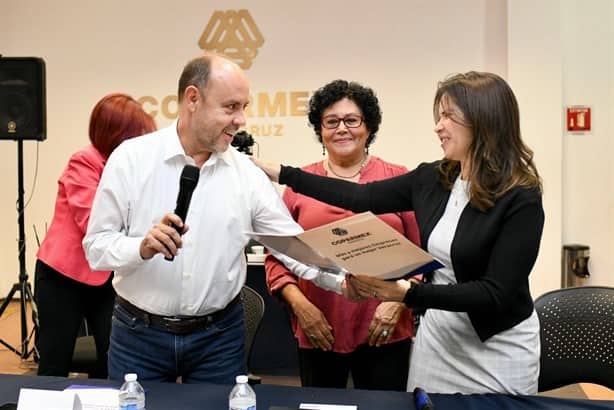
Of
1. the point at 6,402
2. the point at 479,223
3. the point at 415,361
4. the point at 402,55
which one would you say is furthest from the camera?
the point at 402,55

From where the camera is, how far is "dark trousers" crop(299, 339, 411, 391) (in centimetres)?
225

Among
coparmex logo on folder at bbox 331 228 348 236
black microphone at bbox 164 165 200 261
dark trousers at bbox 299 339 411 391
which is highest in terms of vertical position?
black microphone at bbox 164 165 200 261

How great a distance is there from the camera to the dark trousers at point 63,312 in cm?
283

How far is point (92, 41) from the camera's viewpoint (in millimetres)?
6367

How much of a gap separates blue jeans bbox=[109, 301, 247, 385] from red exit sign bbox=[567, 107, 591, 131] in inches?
174

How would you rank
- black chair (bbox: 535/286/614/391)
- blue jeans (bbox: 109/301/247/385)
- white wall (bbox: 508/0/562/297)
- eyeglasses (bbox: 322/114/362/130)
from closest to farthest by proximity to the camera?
blue jeans (bbox: 109/301/247/385), black chair (bbox: 535/286/614/391), eyeglasses (bbox: 322/114/362/130), white wall (bbox: 508/0/562/297)

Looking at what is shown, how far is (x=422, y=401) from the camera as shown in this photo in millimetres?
1577

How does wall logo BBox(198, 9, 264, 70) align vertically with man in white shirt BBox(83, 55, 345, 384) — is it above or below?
above

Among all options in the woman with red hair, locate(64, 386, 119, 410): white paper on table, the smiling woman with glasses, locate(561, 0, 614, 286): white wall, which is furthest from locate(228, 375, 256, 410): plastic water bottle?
locate(561, 0, 614, 286): white wall

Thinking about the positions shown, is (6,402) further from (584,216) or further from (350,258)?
(584,216)

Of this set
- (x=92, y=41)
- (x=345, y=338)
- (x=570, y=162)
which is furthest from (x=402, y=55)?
(x=345, y=338)

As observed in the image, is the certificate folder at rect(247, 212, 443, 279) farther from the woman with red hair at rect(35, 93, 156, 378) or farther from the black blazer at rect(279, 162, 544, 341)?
the woman with red hair at rect(35, 93, 156, 378)

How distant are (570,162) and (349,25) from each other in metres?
2.46

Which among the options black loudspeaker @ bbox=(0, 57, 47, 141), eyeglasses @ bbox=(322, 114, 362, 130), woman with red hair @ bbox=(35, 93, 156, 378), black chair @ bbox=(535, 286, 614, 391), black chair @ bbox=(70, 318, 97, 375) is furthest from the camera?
black loudspeaker @ bbox=(0, 57, 47, 141)
